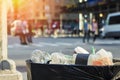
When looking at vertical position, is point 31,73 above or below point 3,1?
below

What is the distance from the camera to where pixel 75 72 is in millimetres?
5875

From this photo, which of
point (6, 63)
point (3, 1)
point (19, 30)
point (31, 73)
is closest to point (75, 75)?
point (31, 73)

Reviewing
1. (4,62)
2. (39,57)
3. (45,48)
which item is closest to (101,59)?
(39,57)

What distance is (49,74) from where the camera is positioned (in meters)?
6.02

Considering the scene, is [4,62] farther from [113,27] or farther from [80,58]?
[113,27]

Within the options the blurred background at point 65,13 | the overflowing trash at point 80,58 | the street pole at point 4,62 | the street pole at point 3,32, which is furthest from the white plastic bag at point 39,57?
the blurred background at point 65,13

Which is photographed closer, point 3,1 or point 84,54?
point 84,54

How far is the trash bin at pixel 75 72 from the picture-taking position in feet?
→ 19.1

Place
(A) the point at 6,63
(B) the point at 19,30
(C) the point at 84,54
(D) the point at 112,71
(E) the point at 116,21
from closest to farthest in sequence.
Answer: (D) the point at 112,71 → (C) the point at 84,54 → (A) the point at 6,63 → (B) the point at 19,30 → (E) the point at 116,21

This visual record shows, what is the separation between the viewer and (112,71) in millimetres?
5820

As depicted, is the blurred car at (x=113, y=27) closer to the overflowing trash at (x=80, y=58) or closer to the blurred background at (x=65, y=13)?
the blurred background at (x=65, y=13)

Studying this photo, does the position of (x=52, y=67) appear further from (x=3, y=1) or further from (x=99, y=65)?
(x=3, y=1)

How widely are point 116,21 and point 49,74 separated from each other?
40060mm

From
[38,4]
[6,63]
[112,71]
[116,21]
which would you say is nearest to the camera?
[112,71]
